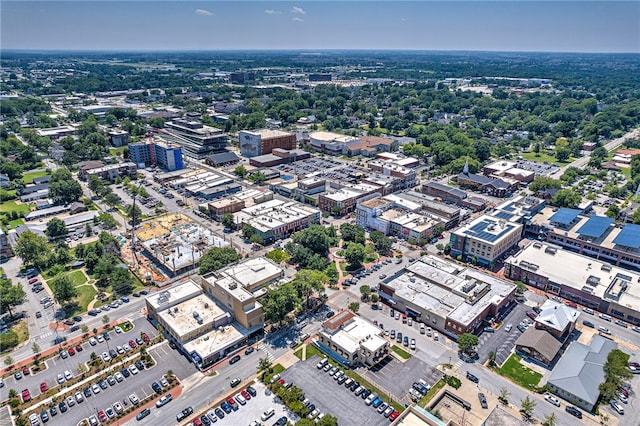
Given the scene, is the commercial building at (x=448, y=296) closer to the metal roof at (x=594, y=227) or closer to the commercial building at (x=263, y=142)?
the metal roof at (x=594, y=227)

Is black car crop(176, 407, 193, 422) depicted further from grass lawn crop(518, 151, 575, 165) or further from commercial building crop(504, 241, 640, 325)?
grass lawn crop(518, 151, 575, 165)

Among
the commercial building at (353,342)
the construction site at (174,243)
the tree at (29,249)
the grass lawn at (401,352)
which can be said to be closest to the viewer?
the commercial building at (353,342)

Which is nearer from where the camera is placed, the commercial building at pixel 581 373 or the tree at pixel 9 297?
the commercial building at pixel 581 373

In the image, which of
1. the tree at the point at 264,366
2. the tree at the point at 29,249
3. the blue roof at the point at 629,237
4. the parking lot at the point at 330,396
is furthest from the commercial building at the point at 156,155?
the blue roof at the point at 629,237

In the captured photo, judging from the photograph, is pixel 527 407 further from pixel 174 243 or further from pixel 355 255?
pixel 174 243

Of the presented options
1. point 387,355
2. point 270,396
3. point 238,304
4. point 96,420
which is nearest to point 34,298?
point 96,420

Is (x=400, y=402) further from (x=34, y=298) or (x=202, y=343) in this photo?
(x=34, y=298)
